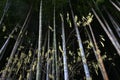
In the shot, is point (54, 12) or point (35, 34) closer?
point (54, 12)

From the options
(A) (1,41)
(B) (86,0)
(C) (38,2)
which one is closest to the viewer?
(B) (86,0)

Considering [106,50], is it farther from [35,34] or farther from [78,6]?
[35,34]

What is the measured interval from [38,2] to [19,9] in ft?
1.31

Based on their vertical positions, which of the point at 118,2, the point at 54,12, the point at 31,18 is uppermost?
the point at 118,2

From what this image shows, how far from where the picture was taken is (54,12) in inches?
156

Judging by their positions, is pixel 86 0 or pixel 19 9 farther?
pixel 19 9

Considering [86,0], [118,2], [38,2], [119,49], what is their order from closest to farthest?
[119,49] → [118,2] → [86,0] → [38,2]

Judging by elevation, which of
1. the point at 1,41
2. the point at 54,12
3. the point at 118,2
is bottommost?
the point at 1,41

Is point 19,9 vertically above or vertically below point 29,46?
above

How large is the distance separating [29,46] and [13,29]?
Result: 479 millimetres

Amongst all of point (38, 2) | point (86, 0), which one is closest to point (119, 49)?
point (86, 0)

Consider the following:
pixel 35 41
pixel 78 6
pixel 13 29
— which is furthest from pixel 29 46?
pixel 78 6

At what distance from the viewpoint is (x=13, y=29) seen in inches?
164

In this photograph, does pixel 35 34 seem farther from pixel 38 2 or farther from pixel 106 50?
pixel 106 50
